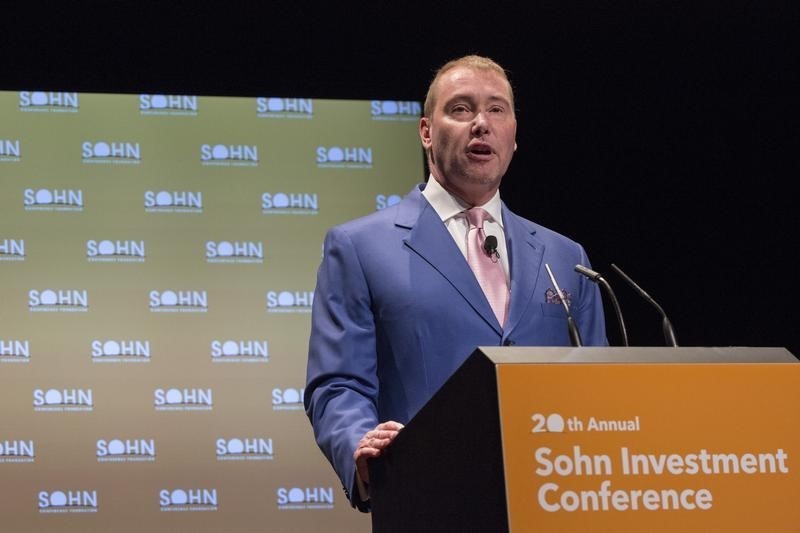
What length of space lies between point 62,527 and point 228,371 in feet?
2.92

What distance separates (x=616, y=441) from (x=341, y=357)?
86cm

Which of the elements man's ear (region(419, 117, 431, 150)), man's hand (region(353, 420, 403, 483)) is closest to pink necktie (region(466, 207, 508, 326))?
man's ear (region(419, 117, 431, 150))

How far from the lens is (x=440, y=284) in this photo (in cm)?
218

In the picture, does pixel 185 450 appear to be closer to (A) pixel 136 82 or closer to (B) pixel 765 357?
(A) pixel 136 82

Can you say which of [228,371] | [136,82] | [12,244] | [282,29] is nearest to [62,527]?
[228,371]

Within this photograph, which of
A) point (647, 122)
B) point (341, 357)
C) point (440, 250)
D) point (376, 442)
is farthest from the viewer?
point (647, 122)

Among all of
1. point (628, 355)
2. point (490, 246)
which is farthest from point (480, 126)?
point (628, 355)

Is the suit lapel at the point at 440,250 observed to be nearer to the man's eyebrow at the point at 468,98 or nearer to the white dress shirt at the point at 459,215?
the white dress shirt at the point at 459,215

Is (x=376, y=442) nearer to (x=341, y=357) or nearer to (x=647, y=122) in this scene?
(x=341, y=357)

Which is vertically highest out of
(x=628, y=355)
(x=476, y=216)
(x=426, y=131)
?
(x=426, y=131)

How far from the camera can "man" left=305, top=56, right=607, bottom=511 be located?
2131 mm

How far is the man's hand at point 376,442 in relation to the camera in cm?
164

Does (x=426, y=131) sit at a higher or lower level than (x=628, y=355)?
higher

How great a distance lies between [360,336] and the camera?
2.14 m
